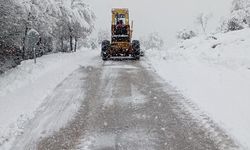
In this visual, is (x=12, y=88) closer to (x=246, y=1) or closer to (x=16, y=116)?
(x=16, y=116)

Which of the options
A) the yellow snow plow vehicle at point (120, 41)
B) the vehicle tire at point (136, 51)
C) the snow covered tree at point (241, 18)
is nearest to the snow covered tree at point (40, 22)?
the yellow snow plow vehicle at point (120, 41)

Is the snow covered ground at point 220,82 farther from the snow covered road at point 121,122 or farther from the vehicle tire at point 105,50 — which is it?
the vehicle tire at point 105,50

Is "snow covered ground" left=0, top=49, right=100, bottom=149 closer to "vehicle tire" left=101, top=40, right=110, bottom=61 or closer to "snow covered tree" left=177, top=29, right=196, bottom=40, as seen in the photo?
"vehicle tire" left=101, top=40, right=110, bottom=61

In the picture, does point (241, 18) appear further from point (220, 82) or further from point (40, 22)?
point (220, 82)

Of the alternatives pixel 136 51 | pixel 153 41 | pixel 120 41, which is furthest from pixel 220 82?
pixel 153 41

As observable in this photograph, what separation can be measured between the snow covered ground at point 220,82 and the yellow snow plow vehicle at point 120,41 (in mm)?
2359

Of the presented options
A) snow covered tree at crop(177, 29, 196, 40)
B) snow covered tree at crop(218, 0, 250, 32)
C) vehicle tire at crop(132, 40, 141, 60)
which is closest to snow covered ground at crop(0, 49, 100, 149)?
vehicle tire at crop(132, 40, 141, 60)

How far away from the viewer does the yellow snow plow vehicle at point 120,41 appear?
79.6ft

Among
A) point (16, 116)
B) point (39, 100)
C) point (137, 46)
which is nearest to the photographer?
point (16, 116)

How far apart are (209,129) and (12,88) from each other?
26.3 feet

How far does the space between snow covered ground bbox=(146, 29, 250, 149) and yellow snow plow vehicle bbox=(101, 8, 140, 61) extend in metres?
2.36

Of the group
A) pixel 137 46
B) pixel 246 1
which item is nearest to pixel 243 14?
pixel 246 1

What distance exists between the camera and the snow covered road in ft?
25.6

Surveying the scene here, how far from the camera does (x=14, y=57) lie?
22828mm
